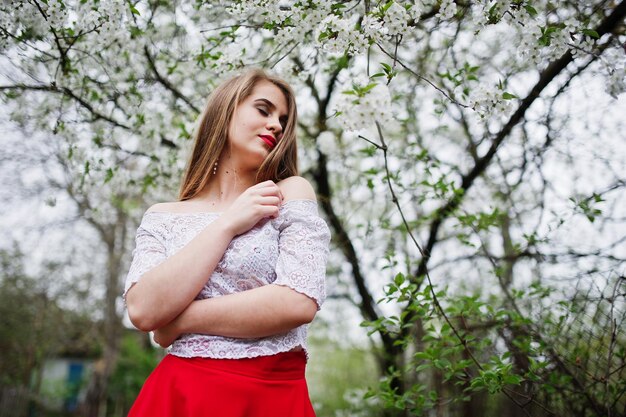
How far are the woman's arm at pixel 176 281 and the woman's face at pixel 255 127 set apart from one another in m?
0.35

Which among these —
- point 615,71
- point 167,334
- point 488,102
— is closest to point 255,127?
point 167,334

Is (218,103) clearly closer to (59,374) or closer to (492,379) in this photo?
(492,379)

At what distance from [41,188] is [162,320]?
21.2 ft

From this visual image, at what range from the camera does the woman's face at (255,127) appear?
164 centimetres

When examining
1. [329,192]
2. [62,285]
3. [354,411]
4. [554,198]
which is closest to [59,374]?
[62,285]

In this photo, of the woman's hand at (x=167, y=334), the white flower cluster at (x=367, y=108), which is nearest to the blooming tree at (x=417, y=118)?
the white flower cluster at (x=367, y=108)

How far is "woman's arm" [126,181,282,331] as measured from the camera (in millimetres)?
1288

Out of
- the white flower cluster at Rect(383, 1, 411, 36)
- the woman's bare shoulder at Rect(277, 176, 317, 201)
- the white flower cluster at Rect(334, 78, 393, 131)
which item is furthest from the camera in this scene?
the white flower cluster at Rect(383, 1, 411, 36)

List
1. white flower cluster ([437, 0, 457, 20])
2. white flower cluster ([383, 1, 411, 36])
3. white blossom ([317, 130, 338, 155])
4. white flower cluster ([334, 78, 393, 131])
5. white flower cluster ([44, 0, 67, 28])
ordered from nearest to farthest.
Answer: white flower cluster ([334, 78, 393, 131])
white flower cluster ([383, 1, 411, 36])
white flower cluster ([437, 0, 457, 20])
white flower cluster ([44, 0, 67, 28])
white blossom ([317, 130, 338, 155])

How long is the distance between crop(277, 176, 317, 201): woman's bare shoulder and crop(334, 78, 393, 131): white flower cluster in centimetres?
31

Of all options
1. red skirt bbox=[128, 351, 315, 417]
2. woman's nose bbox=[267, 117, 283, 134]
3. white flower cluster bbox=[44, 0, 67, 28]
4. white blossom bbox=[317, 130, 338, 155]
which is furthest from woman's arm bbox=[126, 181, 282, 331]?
white blossom bbox=[317, 130, 338, 155]

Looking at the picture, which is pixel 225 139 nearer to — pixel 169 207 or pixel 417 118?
pixel 169 207

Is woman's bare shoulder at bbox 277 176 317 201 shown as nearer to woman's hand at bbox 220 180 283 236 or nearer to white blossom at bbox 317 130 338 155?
woman's hand at bbox 220 180 283 236

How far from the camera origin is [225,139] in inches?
68.2
